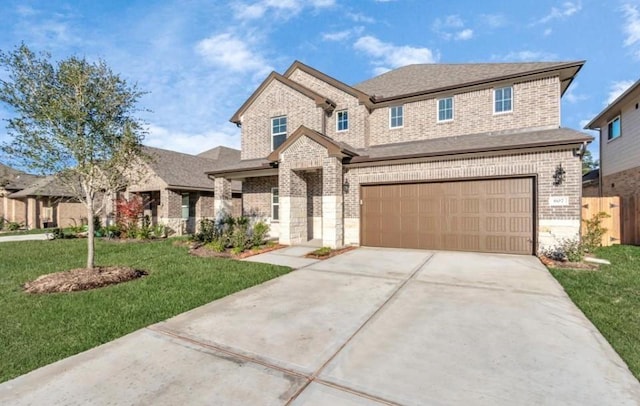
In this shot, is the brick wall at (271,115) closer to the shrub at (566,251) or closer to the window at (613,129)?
the shrub at (566,251)

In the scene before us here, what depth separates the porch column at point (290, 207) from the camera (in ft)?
39.4

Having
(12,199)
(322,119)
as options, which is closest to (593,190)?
(322,119)

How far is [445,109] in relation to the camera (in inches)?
A: 489

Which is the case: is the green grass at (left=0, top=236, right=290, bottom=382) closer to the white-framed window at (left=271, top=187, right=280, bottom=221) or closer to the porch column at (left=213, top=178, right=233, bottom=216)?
the porch column at (left=213, top=178, right=233, bottom=216)

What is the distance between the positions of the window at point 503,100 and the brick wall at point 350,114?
512 centimetres

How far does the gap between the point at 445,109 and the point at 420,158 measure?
3.44 metres

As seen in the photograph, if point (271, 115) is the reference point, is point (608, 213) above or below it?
below

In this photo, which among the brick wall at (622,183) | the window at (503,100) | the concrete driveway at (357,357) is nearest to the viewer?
the concrete driveway at (357,357)

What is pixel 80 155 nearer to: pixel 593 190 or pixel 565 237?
pixel 565 237

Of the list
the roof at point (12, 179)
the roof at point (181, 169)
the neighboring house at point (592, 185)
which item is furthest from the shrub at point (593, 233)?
the roof at point (12, 179)

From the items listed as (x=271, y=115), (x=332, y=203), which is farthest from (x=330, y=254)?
(x=271, y=115)

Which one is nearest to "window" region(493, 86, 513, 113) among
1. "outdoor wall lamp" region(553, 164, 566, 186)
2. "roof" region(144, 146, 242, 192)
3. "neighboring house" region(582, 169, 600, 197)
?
"outdoor wall lamp" region(553, 164, 566, 186)

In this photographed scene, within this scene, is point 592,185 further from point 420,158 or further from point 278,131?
point 278,131

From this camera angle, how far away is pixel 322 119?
1345 centimetres
